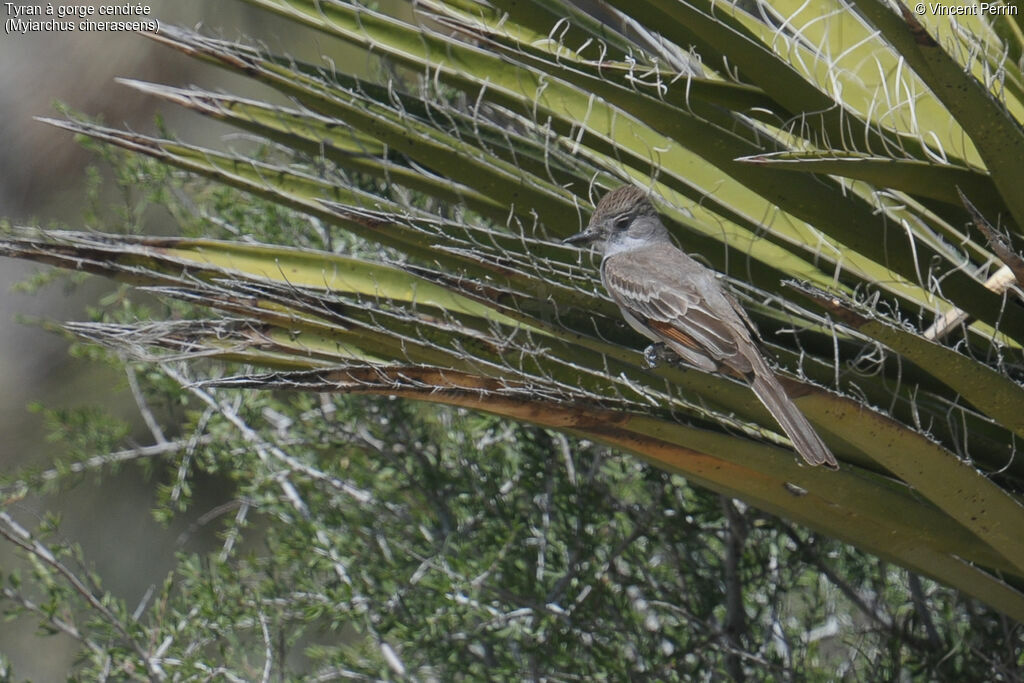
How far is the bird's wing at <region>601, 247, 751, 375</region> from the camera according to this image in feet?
8.70

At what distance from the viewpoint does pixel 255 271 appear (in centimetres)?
264

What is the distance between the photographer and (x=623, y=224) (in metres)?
2.93

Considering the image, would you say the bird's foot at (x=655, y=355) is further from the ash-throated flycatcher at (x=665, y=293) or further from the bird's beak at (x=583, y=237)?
the bird's beak at (x=583, y=237)

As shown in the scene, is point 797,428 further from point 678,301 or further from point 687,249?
point 678,301

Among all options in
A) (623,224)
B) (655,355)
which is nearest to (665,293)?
(623,224)

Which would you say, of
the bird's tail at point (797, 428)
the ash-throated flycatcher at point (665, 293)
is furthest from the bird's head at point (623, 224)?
the bird's tail at point (797, 428)

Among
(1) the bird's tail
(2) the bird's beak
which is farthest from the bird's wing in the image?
(1) the bird's tail

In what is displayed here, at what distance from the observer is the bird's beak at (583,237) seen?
104 inches

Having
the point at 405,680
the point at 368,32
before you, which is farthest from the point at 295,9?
the point at 405,680

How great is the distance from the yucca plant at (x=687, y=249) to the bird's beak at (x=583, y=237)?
0.10ft

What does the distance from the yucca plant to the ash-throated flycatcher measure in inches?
2.4

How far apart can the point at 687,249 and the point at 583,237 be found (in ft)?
0.86

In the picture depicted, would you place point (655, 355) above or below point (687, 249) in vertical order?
below

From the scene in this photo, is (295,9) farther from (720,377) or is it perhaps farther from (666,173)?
(720,377)
